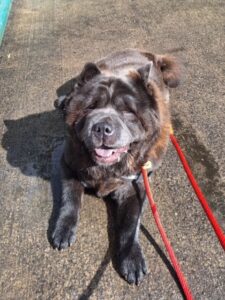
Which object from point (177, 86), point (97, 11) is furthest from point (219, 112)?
point (97, 11)

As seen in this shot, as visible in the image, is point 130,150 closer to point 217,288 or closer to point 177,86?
point 217,288

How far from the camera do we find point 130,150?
2.90m

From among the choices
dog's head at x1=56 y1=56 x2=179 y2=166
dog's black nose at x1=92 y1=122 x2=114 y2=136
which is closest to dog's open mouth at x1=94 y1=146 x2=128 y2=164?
dog's head at x1=56 y1=56 x2=179 y2=166

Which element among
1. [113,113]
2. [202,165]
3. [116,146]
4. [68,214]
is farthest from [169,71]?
[68,214]

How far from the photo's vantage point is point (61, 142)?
3.86 meters

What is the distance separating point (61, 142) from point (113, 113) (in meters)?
1.22

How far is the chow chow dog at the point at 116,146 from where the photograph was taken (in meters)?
2.69

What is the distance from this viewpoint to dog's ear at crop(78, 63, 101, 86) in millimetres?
2908

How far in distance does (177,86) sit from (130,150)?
1.64 m

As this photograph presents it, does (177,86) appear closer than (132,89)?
No

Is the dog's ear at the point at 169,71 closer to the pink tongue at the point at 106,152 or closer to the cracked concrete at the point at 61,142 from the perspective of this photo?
the cracked concrete at the point at 61,142

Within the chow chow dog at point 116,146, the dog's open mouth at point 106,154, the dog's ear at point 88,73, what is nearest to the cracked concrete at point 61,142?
the chow chow dog at point 116,146

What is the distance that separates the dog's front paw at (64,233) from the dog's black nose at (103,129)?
0.70 metres

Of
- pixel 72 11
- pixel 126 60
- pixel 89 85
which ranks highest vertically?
pixel 89 85
